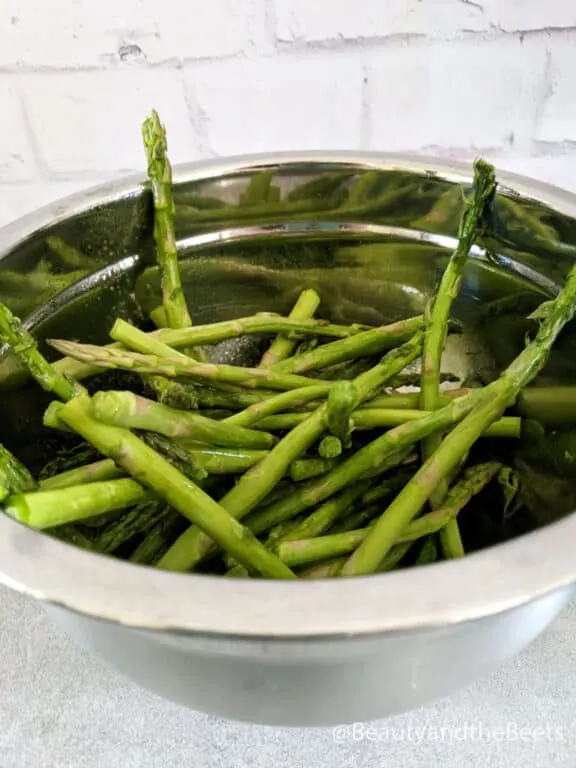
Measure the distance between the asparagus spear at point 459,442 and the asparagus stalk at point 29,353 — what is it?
0.30 m

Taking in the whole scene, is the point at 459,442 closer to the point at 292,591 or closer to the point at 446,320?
the point at 446,320

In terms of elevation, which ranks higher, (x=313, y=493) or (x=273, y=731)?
(x=313, y=493)

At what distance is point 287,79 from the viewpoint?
103 cm

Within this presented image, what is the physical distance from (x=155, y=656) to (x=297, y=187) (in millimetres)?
605

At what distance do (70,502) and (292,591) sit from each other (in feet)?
0.68

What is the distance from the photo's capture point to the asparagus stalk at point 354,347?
782 millimetres

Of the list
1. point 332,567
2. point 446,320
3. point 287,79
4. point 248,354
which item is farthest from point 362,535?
point 287,79

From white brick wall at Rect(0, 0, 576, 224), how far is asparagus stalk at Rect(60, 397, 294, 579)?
2.12 ft

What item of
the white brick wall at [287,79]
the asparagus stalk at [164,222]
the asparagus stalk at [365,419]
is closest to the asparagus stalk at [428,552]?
the asparagus stalk at [365,419]

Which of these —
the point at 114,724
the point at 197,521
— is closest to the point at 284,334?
the point at 197,521

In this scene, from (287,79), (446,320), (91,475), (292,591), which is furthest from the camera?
(287,79)

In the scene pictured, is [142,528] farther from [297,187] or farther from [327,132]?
[327,132]

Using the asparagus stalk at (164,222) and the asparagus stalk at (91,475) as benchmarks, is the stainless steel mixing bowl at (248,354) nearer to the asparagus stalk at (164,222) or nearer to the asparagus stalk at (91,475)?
the asparagus stalk at (164,222)

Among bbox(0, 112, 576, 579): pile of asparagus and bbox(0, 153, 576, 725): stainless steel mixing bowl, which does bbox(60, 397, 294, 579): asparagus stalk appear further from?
bbox(0, 153, 576, 725): stainless steel mixing bowl
